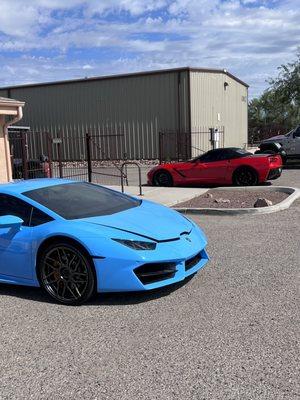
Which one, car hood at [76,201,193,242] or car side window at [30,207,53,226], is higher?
car side window at [30,207,53,226]

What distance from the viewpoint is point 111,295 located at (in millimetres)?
5527

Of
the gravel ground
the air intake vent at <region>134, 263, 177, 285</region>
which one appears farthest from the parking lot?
the air intake vent at <region>134, 263, 177, 285</region>

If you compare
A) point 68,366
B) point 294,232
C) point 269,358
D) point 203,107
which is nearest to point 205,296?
point 269,358

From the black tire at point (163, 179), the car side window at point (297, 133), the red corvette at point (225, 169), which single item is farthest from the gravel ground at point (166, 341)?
the car side window at point (297, 133)

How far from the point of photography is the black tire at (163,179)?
16344 mm

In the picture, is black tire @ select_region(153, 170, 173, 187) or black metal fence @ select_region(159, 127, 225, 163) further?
black metal fence @ select_region(159, 127, 225, 163)

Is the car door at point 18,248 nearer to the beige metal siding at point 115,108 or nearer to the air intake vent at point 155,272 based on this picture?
the air intake vent at point 155,272

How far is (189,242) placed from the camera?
5.51 metres

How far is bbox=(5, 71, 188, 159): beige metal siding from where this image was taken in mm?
29297

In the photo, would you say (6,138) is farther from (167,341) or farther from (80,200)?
(167,341)

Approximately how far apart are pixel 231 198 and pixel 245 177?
2.49 meters

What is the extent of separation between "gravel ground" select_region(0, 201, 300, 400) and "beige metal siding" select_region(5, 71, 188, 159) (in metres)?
A: 23.7

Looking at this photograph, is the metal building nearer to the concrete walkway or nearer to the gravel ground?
the concrete walkway

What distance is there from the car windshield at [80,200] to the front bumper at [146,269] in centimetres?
81
